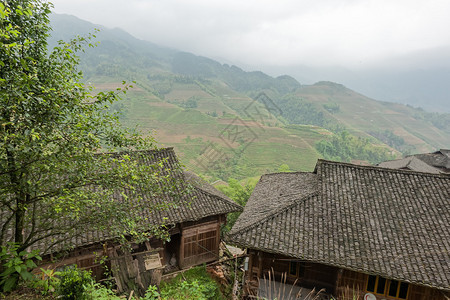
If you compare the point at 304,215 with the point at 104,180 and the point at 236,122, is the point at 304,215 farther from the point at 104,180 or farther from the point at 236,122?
the point at 236,122

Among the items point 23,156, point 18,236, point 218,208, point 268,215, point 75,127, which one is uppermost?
point 75,127

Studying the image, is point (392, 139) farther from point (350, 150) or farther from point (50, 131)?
point (50, 131)

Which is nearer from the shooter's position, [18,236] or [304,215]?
[18,236]

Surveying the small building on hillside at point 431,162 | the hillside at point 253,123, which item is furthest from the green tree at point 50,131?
the small building on hillside at point 431,162

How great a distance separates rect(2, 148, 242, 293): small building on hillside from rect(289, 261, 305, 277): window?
166 inches

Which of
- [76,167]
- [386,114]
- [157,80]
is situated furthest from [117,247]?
[386,114]

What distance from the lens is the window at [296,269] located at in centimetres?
1046

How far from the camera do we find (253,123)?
103 metres

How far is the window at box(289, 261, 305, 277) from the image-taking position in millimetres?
10461

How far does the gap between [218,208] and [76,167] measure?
30.4ft

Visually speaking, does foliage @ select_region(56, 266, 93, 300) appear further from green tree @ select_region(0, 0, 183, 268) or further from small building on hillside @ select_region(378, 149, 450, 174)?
small building on hillside @ select_region(378, 149, 450, 174)

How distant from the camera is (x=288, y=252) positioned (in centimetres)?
900

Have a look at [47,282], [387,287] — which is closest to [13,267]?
[47,282]

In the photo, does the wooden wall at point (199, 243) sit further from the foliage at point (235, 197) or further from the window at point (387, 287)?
the window at point (387, 287)
